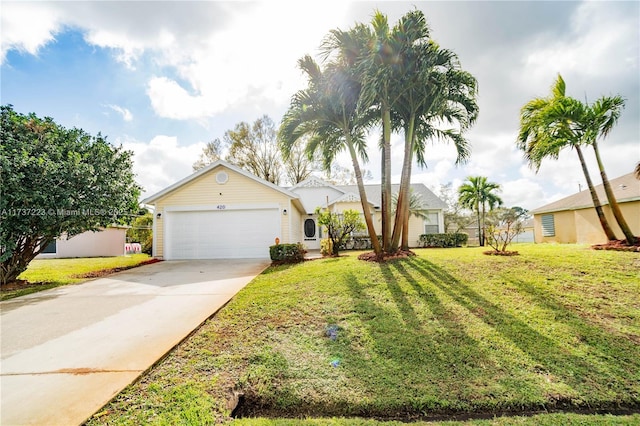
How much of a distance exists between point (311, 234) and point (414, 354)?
1683cm

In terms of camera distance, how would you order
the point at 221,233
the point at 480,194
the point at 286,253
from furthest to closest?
the point at 480,194 < the point at 221,233 < the point at 286,253

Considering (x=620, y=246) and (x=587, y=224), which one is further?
(x=587, y=224)

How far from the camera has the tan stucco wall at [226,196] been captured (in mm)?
13867

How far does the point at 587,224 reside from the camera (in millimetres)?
13586

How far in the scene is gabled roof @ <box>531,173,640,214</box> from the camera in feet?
39.2

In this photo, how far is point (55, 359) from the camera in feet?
11.5

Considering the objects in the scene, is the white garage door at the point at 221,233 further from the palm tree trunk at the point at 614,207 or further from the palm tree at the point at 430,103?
the palm tree trunk at the point at 614,207

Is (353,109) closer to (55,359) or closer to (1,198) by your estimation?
(55,359)

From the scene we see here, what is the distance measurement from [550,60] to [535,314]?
9.23 m

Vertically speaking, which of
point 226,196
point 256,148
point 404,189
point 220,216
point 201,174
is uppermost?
point 256,148

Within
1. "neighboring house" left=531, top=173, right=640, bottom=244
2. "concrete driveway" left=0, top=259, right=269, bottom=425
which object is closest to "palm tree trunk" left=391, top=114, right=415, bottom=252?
"concrete driveway" left=0, top=259, right=269, bottom=425

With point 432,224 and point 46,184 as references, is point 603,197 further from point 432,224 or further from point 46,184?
point 46,184

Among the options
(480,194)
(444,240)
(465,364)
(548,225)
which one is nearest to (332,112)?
(465,364)

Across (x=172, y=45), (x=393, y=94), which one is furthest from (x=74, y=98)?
(x=393, y=94)
